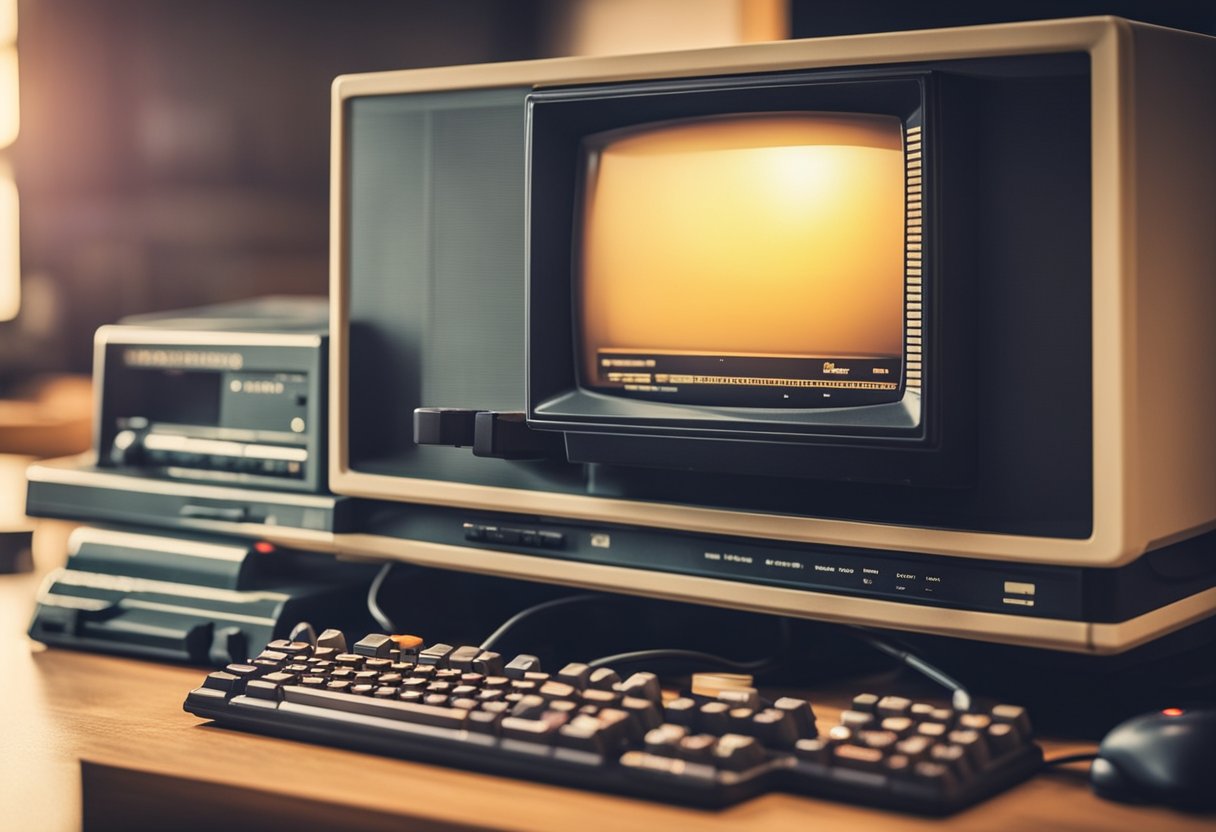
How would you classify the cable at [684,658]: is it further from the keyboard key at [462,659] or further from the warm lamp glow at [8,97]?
the warm lamp glow at [8,97]

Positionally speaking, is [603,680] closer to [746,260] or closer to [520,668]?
[520,668]

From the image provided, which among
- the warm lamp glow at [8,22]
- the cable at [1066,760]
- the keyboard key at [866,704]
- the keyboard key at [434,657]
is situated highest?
the warm lamp glow at [8,22]

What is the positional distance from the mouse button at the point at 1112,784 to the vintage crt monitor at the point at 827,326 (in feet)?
0.35

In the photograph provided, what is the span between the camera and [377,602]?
1181 mm

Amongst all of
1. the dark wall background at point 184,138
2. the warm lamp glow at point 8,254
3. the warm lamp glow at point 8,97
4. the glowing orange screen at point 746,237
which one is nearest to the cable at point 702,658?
the glowing orange screen at point 746,237

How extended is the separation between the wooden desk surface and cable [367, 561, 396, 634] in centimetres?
19

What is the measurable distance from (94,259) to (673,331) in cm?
248

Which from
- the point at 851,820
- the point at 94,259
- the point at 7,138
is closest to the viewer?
the point at 851,820

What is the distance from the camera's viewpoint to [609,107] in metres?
1.02

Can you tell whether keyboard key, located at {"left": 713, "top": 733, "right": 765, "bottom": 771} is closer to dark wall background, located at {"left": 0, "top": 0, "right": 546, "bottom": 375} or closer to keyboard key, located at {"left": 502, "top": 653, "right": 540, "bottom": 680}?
keyboard key, located at {"left": 502, "top": 653, "right": 540, "bottom": 680}

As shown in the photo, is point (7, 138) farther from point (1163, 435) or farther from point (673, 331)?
point (1163, 435)

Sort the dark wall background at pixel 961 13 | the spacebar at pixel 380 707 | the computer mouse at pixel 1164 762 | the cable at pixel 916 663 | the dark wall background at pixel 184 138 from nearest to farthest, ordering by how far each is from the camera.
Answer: the computer mouse at pixel 1164 762 → the spacebar at pixel 380 707 → the cable at pixel 916 663 → the dark wall background at pixel 961 13 → the dark wall background at pixel 184 138

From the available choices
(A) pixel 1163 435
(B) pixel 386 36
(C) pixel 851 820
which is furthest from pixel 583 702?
(B) pixel 386 36

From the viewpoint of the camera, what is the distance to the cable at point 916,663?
3.16 ft
